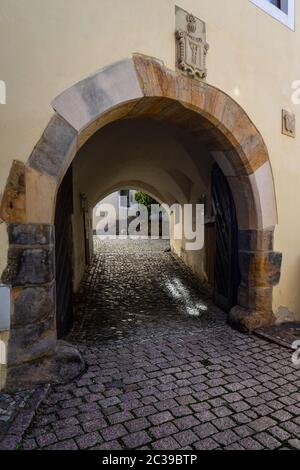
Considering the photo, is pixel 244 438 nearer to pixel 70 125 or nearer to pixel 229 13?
pixel 70 125

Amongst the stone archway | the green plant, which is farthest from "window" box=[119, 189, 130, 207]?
the stone archway

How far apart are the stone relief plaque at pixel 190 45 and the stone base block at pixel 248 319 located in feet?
8.06

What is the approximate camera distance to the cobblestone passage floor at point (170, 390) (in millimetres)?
1943

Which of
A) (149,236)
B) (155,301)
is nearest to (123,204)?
(149,236)

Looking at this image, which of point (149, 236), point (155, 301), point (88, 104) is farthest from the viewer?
point (149, 236)

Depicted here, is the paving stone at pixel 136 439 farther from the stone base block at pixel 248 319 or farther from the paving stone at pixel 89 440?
the stone base block at pixel 248 319

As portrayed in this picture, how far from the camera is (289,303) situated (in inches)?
165

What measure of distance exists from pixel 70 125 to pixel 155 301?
323 centimetres

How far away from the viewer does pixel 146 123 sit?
5277 mm

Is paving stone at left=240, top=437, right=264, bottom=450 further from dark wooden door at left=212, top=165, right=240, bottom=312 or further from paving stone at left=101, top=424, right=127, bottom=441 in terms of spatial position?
dark wooden door at left=212, top=165, right=240, bottom=312

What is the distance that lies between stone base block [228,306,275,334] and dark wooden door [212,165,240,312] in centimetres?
38

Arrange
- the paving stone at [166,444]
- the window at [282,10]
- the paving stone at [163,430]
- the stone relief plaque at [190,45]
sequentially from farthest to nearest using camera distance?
the window at [282,10], the stone relief plaque at [190,45], the paving stone at [163,430], the paving stone at [166,444]

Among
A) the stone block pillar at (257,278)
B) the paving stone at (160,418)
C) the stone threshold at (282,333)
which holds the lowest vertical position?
the paving stone at (160,418)

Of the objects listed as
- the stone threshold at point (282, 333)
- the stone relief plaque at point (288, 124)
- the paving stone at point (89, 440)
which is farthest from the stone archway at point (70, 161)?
the paving stone at point (89, 440)
